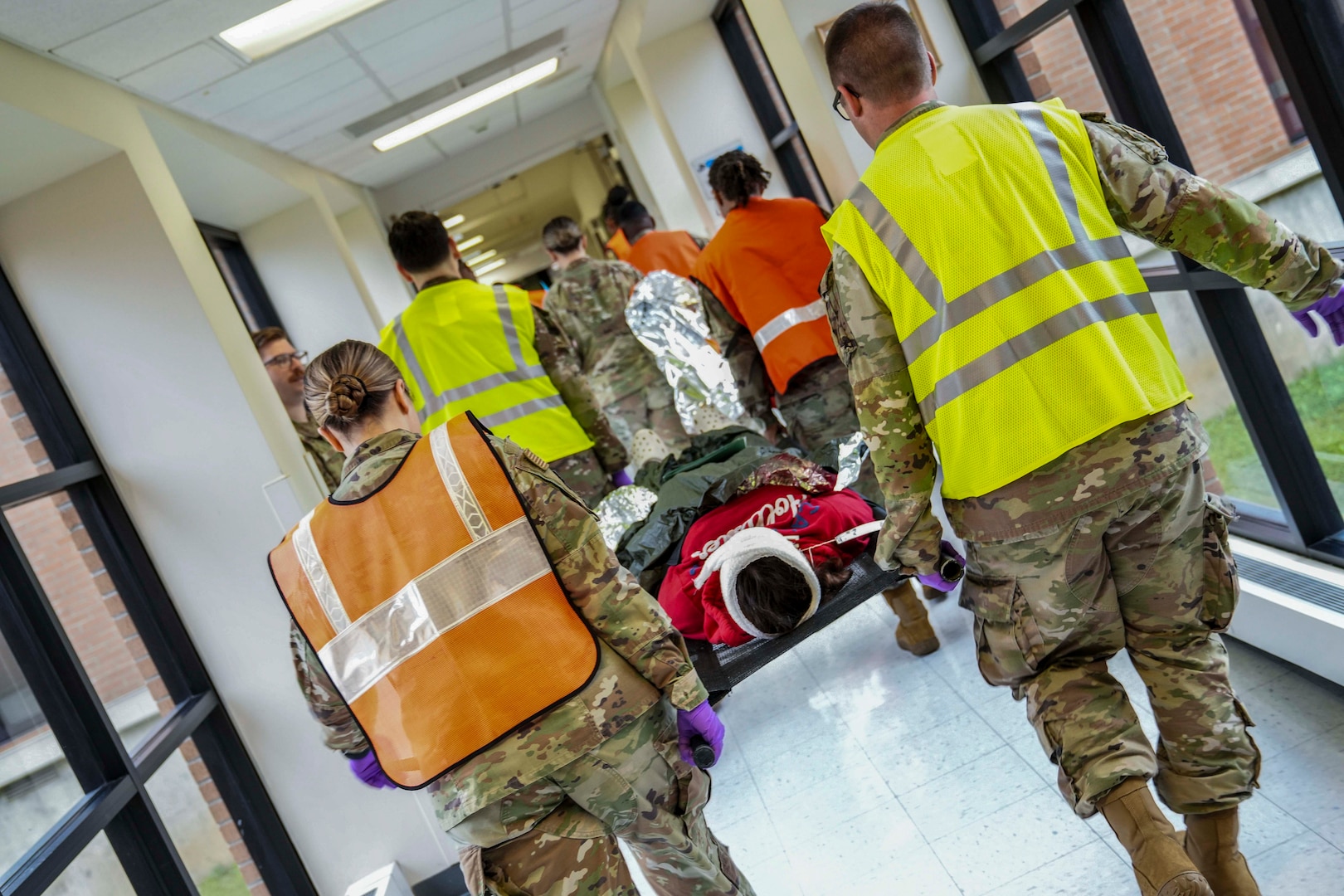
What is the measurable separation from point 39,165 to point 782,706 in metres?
2.96

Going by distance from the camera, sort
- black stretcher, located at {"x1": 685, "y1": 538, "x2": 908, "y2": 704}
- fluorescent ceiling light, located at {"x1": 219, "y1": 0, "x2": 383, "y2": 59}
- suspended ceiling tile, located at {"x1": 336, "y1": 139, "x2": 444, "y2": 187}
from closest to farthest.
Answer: black stretcher, located at {"x1": 685, "y1": 538, "x2": 908, "y2": 704} < fluorescent ceiling light, located at {"x1": 219, "y1": 0, "x2": 383, "y2": 59} < suspended ceiling tile, located at {"x1": 336, "y1": 139, "x2": 444, "y2": 187}

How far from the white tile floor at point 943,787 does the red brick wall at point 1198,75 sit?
1.43 m

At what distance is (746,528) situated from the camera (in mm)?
2344

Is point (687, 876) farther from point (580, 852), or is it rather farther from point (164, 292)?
point (164, 292)

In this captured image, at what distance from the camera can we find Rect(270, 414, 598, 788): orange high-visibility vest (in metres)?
1.67

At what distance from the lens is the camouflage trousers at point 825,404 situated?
3283mm

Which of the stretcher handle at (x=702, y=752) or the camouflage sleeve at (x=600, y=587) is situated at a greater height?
the camouflage sleeve at (x=600, y=587)

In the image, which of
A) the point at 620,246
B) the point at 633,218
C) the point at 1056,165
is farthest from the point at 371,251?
the point at 1056,165

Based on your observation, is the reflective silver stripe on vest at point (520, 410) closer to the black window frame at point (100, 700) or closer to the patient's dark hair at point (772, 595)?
the black window frame at point (100, 700)

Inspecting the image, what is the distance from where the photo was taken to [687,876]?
1.88m

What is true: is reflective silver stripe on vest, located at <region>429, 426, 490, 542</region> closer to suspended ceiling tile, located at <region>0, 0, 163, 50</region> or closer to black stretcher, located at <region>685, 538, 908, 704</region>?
black stretcher, located at <region>685, 538, 908, 704</region>

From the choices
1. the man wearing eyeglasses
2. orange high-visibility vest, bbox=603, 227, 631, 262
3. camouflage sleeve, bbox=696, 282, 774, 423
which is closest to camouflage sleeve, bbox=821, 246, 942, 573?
camouflage sleeve, bbox=696, 282, 774, 423

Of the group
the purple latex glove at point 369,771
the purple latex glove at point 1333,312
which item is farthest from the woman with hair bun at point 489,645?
the purple latex glove at point 1333,312

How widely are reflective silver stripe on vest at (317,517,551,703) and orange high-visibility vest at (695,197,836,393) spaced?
173 cm
